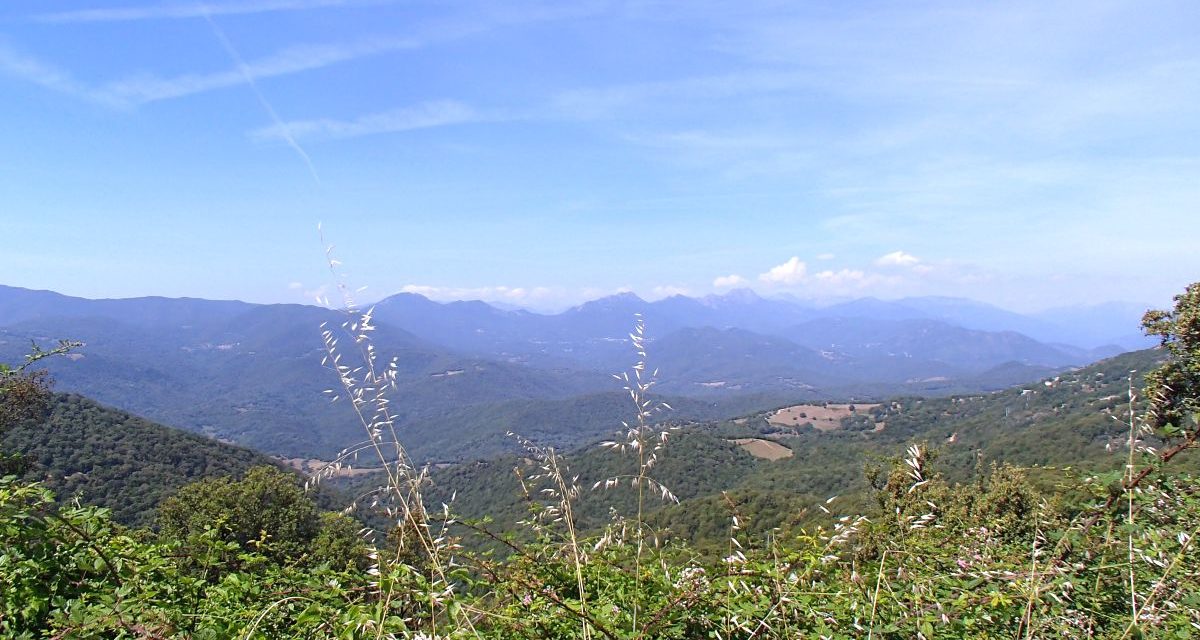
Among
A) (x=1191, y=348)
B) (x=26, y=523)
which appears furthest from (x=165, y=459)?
(x=1191, y=348)

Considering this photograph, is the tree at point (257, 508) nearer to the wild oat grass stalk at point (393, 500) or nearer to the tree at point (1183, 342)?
the wild oat grass stalk at point (393, 500)

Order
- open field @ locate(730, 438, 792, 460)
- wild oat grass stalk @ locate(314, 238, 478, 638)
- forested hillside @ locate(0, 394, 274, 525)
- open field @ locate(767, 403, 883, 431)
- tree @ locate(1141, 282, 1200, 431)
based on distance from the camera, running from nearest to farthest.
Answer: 1. wild oat grass stalk @ locate(314, 238, 478, 638)
2. tree @ locate(1141, 282, 1200, 431)
3. forested hillside @ locate(0, 394, 274, 525)
4. open field @ locate(730, 438, 792, 460)
5. open field @ locate(767, 403, 883, 431)

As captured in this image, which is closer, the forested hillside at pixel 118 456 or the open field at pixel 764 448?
the forested hillside at pixel 118 456

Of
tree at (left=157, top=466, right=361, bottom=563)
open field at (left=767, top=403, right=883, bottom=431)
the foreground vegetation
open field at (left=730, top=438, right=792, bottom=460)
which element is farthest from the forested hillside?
open field at (left=767, top=403, right=883, bottom=431)

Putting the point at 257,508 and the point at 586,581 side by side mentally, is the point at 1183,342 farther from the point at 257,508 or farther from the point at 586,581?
the point at 257,508

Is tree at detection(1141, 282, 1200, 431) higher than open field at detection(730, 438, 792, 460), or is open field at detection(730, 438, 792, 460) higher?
tree at detection(1141, 282, 1200, 431)

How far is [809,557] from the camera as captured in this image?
2.64 m

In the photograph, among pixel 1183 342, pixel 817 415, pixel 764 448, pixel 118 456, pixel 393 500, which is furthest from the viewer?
pixel 817 415

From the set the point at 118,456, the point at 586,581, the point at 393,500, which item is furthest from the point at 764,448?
the point at 393,500

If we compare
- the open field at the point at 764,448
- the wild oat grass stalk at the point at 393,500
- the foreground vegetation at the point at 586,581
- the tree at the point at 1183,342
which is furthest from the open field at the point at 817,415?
the wild oat grass stalk at the point at 393,500

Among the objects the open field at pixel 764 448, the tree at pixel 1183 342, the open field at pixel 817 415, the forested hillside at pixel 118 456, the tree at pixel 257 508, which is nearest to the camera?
the tree at pixel 1183 342

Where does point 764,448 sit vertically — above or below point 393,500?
below

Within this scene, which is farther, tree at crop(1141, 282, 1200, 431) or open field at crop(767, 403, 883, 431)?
open field at crop(767, 403, 883, 431)

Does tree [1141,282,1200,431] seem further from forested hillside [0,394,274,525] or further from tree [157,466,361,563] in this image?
forested hillside [0,394,274,525]
